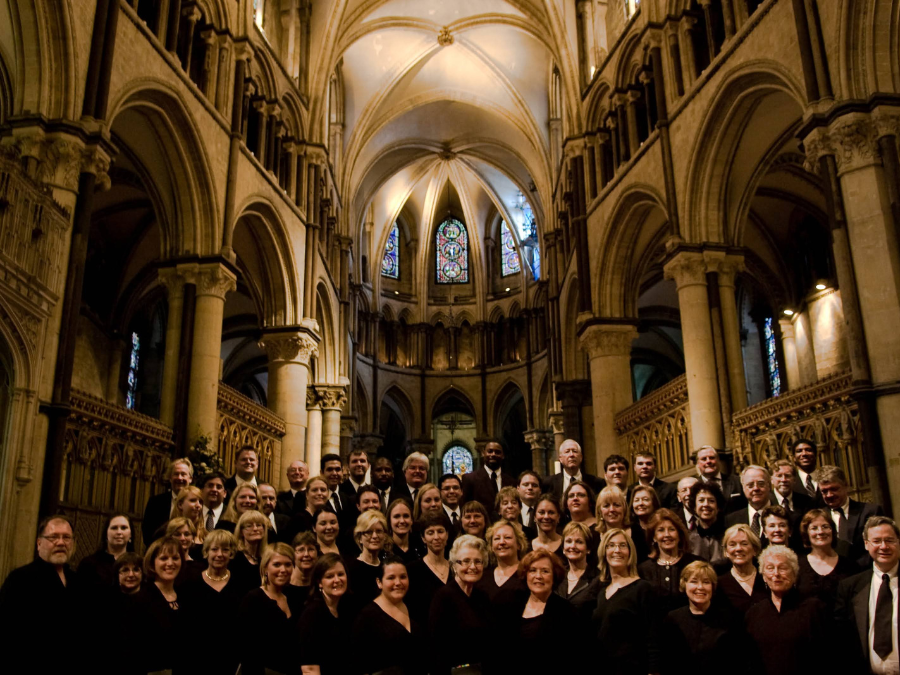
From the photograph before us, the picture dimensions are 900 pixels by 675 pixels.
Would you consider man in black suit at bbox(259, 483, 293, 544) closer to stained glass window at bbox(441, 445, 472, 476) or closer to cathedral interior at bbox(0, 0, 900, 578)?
cathedral interior at bbox(0, 0, 900, 578)

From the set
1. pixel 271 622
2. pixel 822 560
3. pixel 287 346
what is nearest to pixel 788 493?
A: pixel 822 560

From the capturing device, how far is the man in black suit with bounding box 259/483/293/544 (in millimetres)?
6828

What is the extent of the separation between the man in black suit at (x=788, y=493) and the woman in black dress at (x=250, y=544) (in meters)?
3.83

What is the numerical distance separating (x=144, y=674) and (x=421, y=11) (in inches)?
861

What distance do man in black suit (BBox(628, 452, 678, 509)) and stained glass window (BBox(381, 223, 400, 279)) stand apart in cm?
2590

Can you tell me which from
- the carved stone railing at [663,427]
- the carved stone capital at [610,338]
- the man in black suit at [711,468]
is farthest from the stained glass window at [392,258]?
the man in black suit at [711,468]

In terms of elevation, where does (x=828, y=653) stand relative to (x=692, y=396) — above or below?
below

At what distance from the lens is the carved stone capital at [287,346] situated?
699 inches

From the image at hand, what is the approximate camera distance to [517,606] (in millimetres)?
5047

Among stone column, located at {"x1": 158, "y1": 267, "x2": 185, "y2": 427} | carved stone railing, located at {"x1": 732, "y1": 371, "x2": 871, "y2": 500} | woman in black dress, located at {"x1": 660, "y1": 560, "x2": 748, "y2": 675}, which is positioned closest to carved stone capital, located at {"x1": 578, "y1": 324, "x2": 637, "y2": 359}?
carved stone railing, located at {"x1": 732, "y1": 371, "x2": 871, "y2": 500}

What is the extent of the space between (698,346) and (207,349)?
7.57 metres

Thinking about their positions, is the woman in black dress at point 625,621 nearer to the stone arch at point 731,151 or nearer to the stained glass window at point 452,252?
the stone arch at point 731,151

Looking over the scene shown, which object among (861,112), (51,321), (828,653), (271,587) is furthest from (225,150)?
(828,653)

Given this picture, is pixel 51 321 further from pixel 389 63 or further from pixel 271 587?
pixel 389 63
